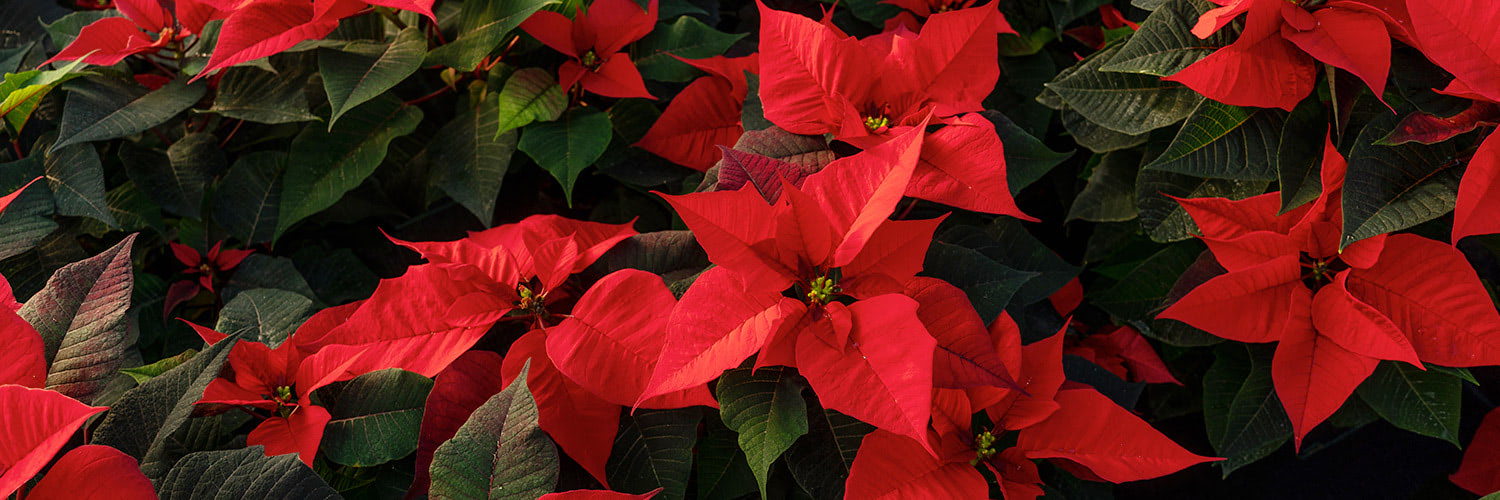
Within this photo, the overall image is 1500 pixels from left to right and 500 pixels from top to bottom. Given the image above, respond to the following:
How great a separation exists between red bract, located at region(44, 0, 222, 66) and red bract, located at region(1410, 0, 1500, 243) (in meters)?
0.95

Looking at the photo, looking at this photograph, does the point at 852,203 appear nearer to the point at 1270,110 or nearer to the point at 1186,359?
the point at 1270,110

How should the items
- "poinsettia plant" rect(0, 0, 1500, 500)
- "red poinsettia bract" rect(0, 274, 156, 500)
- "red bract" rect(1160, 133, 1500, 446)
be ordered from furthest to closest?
"red bract" rect(1160, 133, 1500, 446)
"poinsettia plant" rect(0, 0, 1500, 500)
"red poinsettia bract" rect(0, 274, 156, 500)

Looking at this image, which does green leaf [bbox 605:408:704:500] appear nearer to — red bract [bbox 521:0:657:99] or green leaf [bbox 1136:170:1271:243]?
red bract [bbox 521:0:657:99]

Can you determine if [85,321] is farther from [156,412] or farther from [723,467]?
Answer: [723,467]

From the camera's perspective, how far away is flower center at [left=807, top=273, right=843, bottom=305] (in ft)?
1.86

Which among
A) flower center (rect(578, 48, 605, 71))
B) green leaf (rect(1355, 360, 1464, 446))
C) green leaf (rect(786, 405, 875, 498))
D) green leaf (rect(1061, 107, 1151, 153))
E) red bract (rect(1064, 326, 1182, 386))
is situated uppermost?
flower center (rect(578, 48, 605, 71))

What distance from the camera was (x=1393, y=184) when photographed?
2.15 ft

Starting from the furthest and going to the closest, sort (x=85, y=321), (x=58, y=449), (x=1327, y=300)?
(x=1327, y=300) → (x=85, y=321) → (x=58, y=449)

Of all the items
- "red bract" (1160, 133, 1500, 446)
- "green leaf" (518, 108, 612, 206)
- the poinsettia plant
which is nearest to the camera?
the poinsettia plant

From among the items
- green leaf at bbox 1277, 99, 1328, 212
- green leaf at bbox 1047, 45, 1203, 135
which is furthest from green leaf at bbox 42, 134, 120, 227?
green leaf at bbox 1277, 99, 1328, 212

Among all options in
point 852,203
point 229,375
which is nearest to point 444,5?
point 229,375

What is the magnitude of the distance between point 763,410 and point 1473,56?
534 millimetres

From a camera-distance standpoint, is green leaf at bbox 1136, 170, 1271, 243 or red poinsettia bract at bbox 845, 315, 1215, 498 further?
green leaf at bbox 1136, 170, 1271, 243

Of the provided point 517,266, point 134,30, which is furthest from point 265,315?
point 134,30
